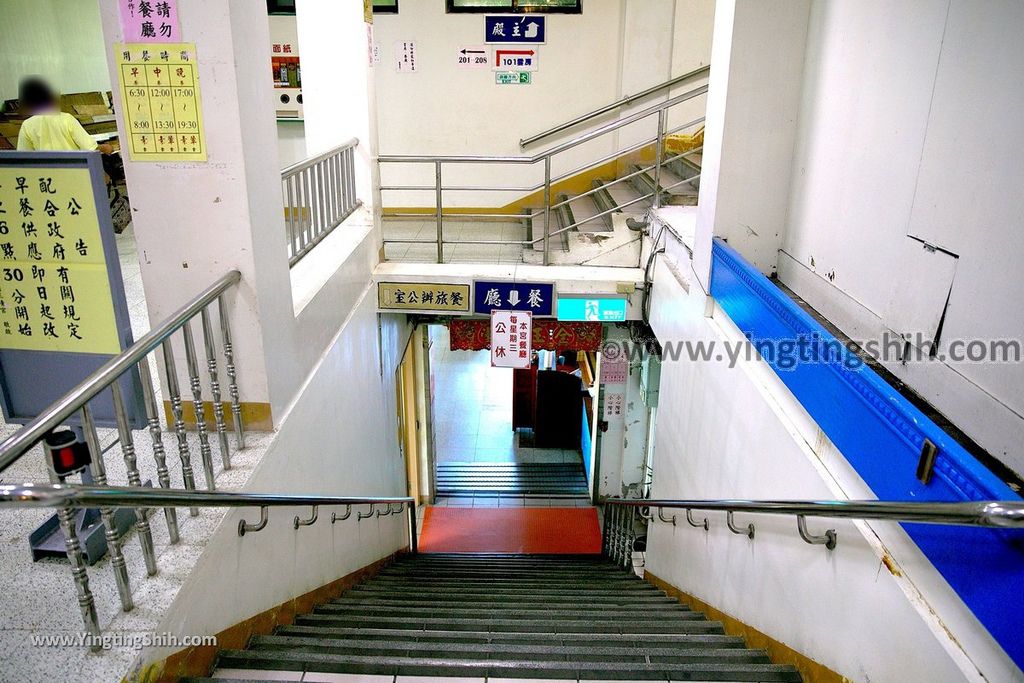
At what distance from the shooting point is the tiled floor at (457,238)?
20.4ft

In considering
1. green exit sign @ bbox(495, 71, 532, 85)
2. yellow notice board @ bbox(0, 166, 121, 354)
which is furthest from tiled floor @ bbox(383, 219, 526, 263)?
yellow notice board @ bbox(0, 166, 121, 354)

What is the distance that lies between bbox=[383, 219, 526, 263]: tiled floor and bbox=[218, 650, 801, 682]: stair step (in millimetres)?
4108

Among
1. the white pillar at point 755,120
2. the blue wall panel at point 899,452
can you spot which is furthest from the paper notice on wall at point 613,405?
the blue wall panel at point 899,452

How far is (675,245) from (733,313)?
1567 mm

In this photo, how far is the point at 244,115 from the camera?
2678 millimetres

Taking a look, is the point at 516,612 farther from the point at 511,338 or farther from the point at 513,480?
the point at 513,480

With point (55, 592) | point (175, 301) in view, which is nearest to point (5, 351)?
point (175, 301)

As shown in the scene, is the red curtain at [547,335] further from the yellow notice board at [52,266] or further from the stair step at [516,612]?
the yellow notice board at [52,266]

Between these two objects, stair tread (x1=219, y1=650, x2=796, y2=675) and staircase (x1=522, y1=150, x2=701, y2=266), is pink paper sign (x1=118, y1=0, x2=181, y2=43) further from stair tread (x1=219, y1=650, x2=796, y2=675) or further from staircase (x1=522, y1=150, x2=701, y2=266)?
staircase (x1=522, y1=150, x2=701, y2=266)

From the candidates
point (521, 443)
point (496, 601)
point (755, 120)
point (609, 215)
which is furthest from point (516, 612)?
point (521, 443)

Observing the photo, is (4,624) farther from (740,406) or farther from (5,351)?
(740,406)

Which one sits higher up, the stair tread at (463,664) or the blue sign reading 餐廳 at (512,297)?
the blue sign reading 餐廳 at (512,297)

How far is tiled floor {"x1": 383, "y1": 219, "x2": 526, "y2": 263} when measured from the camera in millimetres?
6215

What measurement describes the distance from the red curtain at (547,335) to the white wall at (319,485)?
2.41 feet
